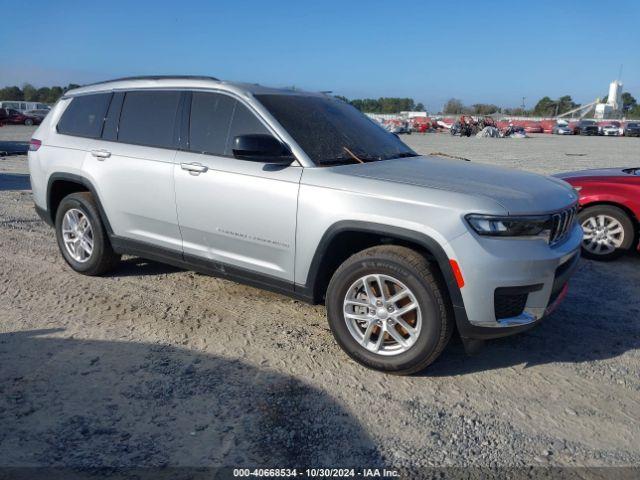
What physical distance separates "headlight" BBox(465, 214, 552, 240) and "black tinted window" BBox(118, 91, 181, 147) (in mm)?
2595

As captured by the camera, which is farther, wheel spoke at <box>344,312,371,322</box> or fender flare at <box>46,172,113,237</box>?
fender flare at <box>46,172,113,237</box>

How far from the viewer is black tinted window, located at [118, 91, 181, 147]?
4.59m

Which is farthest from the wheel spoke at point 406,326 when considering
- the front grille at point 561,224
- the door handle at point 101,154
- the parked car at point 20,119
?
the parked car at point 20,119

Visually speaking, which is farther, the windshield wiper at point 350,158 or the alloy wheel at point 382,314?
the windshield wiper at point 350,158

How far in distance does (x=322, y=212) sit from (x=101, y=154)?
2.44 meters

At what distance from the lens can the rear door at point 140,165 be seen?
4500 millimetres

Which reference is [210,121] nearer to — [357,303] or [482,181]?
[357,303]

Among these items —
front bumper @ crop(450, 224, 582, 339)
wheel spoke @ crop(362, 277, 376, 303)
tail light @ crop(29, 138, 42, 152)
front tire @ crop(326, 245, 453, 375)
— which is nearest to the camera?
front bumper @ crop(450, 224, 582, 339)

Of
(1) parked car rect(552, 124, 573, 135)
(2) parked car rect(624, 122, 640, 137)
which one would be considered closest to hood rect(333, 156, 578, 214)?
(2) parked car rect(624, 122, 640, 137)

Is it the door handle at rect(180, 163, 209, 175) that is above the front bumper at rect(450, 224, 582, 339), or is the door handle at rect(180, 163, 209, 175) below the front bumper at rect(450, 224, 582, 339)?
above

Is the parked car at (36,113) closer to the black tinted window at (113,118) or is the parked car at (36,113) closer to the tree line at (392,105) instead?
the black tinted window at (113,118)

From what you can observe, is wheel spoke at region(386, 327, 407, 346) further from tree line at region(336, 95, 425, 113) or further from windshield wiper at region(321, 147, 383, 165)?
tree line at region(336, 95, 425, 113)

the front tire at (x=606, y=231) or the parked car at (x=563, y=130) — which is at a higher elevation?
the parked car at (x=563, y=130)

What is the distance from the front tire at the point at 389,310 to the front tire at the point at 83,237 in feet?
8.51
